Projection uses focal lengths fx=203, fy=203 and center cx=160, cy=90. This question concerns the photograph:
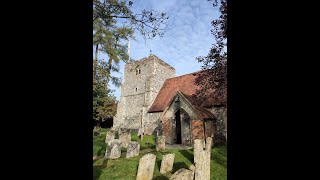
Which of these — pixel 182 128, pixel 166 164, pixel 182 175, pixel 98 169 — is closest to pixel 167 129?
pixel 182 128

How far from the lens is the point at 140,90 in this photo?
2891 centimetres

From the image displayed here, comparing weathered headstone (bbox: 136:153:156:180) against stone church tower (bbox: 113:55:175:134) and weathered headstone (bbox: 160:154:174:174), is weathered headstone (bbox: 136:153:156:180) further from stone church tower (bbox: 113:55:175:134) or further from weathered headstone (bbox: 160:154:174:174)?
stone church tower (bbox: 113:55:175:134)

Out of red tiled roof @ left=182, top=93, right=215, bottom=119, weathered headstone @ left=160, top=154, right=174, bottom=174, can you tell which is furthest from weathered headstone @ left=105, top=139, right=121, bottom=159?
red tiled roof @ left=182, top=93, right=215, bottom=119

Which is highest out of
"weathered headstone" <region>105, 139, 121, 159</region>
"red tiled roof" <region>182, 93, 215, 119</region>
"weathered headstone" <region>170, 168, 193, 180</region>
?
"red tiled roof" <region>182, 93, 215, 119</region>

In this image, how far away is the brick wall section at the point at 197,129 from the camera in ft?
51.6

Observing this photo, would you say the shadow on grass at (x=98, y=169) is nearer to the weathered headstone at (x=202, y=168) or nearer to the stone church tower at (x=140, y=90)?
the weathered headstone at (x=202, y=168)

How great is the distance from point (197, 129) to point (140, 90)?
47.7 feet

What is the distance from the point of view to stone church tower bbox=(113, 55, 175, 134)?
26609mm

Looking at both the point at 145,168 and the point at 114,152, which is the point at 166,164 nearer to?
the point at 145,168

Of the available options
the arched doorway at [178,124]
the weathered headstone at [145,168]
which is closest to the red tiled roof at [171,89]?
the arched doorway at [178,124]

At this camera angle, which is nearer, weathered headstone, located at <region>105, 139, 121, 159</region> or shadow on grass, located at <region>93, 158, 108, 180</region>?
shadow on grass, located at <region>93, 158, 108, 180</region>

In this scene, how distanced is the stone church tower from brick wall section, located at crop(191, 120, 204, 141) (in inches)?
391
